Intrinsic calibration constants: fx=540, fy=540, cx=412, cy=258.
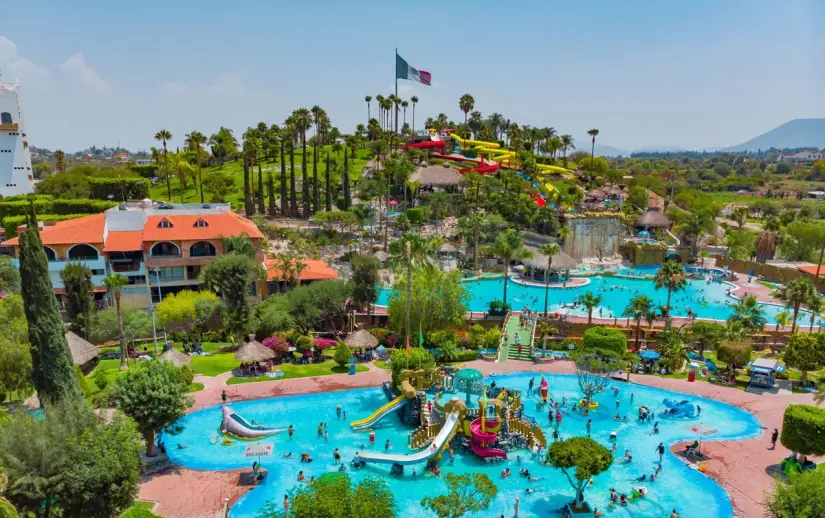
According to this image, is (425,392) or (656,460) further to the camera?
(425,392)

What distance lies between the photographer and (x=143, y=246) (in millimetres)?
51844

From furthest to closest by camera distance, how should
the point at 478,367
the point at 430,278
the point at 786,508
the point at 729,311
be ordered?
the point at 729,311 < the point at 430,278 < the point at 478,367 < the point at 786,508

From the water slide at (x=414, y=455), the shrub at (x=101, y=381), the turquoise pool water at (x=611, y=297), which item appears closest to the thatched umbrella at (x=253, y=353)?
the shrub at (x=101, y=381)

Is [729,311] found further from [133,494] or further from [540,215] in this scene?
[133,494]

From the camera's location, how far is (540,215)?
82.9 m

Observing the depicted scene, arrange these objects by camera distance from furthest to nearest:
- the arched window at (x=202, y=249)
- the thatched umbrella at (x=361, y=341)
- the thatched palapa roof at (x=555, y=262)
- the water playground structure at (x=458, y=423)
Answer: the thatched palapa roof at (x=555, y=262)
the arched window at (x=202, y=249)
the thatched umbrella at (x=361, y=341)
the water playground structure at (x=458, y=423)

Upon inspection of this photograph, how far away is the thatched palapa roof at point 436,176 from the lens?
96.4 m

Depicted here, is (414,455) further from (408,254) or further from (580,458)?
(408,254)

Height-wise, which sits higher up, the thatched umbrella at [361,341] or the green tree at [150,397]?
the green tree at [150,397]

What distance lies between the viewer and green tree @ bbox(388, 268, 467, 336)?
149 ft

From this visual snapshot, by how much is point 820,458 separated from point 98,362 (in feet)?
154

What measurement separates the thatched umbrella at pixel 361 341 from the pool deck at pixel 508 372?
6.44 ft

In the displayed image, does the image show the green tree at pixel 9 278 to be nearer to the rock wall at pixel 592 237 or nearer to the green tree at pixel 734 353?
the green tree at pixel 734 353

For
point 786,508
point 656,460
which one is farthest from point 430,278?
point 786,508
